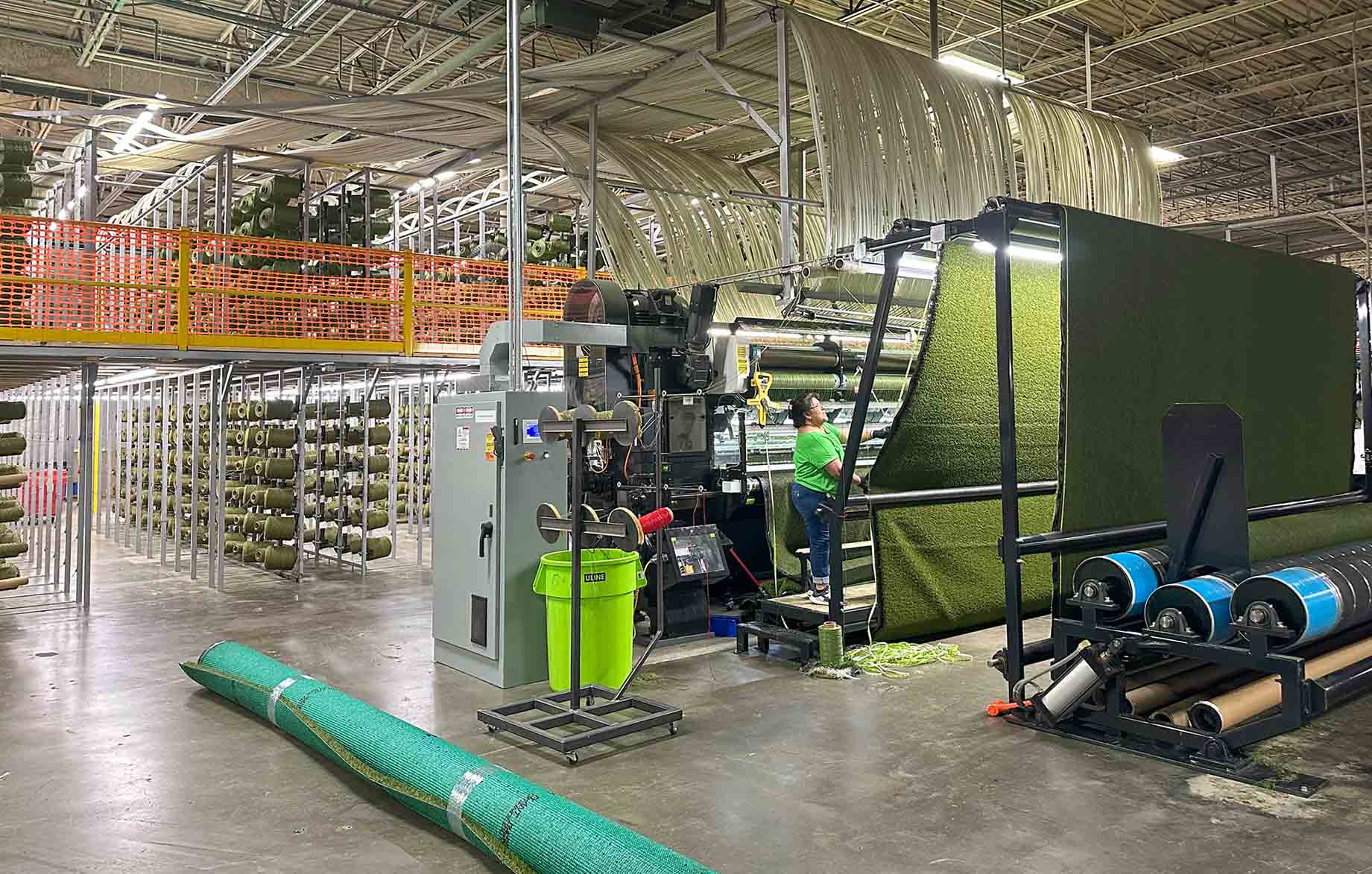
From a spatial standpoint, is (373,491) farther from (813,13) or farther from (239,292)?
(813,13)

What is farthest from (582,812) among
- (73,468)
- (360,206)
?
(360,206)

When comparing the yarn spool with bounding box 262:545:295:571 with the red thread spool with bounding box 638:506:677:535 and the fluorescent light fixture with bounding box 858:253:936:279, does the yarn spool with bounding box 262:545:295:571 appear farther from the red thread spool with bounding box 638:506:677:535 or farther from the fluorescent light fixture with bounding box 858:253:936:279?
the fluorescent light fixture with bounding box 858:253:936:279

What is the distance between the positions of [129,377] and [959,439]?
10.6 meters

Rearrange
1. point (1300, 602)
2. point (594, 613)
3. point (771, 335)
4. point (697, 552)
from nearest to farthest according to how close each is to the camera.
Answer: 1. point (1300, 602)
2. point (594, 613)
3. point (697, 552)
4. point (771, 335)

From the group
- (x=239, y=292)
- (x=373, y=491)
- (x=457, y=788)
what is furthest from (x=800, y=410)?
(x=373, y=491)

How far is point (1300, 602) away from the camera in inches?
146

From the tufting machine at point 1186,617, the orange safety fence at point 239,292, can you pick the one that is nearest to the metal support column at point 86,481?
the orange safety fence at point 239,292

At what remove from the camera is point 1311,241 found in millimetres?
19031

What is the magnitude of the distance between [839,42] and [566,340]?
2854mm

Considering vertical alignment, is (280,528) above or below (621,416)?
below

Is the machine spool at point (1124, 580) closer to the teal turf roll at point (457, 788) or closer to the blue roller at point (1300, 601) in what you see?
the blue roller at point (1300, 601)

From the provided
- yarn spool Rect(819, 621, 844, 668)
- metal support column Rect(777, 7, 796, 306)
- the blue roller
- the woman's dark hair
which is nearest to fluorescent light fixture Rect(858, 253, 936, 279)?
metal support column Rect(777, 7, 796, 306)

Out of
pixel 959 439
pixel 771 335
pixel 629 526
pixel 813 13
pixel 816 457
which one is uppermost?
pixel 813 13

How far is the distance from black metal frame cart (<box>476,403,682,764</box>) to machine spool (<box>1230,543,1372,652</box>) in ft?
8.10
